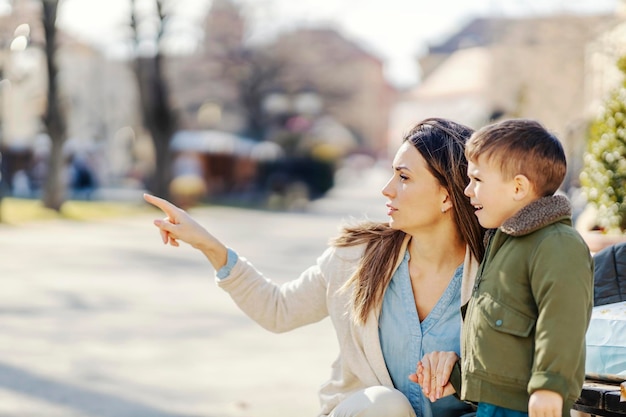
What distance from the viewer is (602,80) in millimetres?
23828

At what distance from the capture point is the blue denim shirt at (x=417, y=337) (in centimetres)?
346

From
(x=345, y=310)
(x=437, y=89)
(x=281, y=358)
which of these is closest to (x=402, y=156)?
(x=345, y=310)

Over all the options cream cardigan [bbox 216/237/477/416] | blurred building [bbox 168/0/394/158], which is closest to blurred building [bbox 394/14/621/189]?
blurred building [bbox 168/0/394/158]

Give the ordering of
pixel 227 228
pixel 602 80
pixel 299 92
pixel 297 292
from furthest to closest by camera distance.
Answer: pixel 299 92 → pixel 602 80 → pixel 227 228 → pixel 297 292

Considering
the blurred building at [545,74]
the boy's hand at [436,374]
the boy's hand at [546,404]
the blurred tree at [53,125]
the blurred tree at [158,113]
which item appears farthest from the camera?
the blurred tree at [158,113]

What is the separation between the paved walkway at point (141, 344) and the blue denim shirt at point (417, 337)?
2.38 meters

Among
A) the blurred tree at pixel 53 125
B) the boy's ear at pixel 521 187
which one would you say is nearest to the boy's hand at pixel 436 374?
the boy's ear at pixel 521 187

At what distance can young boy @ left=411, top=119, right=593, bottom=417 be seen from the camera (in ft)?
8.67

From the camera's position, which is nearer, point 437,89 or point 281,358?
point 281,358

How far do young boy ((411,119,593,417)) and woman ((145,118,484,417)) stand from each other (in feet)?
1.64

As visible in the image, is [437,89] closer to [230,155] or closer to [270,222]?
[230,155]

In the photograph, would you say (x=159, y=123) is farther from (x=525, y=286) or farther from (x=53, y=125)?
(x=525, y=286)

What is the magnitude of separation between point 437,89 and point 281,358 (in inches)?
2768

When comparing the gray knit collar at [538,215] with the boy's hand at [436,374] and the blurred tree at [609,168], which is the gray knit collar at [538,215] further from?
the blurred tree at [609,168]
